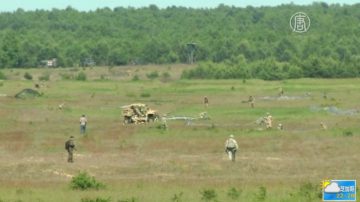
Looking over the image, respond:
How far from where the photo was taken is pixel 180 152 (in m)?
49.2

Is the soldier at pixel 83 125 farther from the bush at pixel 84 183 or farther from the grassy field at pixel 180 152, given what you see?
the bush at pixel 84 183

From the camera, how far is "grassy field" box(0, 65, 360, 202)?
33875 millimetres

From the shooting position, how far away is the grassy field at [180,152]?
3388cm

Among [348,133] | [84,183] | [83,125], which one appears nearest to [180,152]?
[348,133]

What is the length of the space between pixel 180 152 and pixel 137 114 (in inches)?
760

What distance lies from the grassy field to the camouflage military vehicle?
1.64m

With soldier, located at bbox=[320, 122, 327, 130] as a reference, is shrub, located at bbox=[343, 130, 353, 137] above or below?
above

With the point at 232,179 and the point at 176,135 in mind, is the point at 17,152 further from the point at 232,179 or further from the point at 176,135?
the point at 232,179

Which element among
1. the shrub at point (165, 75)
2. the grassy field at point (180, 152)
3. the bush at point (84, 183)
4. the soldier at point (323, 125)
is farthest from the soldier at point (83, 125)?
the shrub at point (165, 75)

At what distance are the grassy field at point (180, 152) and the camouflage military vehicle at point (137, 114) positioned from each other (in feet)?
5.38

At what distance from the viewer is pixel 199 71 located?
165000 millimetres

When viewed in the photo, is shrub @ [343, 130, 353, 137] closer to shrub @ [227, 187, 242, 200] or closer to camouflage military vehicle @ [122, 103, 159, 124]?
camouflage military vehicle @ [122, 103, 159, 124]

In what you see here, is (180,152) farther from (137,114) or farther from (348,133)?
(137,114)

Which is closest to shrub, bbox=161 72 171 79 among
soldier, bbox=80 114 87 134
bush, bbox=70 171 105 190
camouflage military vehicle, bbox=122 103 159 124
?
camouflage military vehicle, bbox=122 103 159 124
